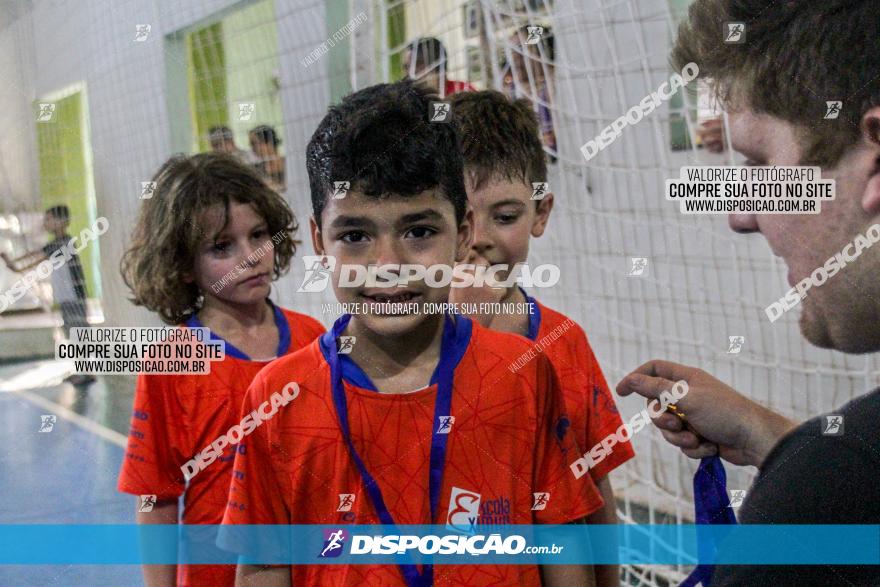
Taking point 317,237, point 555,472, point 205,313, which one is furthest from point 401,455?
point 205,313

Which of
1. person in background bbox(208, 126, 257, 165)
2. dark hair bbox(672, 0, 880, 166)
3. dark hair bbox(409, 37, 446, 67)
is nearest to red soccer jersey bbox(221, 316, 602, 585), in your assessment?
person in background bbox(208, 126, 257, 165)

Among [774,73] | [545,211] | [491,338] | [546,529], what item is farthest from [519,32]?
[546,529]

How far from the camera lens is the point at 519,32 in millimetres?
1306

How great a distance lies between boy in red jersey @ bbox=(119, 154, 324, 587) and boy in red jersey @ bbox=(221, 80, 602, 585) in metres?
0.16

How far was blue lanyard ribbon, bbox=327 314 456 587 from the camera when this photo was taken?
107cm

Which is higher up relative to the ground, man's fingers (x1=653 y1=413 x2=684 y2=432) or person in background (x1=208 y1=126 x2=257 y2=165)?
person in background (x1=208 y1=126 x2=257 y2=165)

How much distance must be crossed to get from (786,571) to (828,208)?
0.58 metres

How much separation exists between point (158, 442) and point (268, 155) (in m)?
0.49

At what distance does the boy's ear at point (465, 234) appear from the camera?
3.51ft

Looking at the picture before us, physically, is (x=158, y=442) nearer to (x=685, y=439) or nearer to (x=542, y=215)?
(x=542, y=215)

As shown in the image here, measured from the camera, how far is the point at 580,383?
4.05ft

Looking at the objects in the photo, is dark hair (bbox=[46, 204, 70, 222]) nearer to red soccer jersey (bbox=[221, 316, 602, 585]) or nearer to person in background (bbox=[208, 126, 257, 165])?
person in background (bbox=[208, 126, 257, 165])

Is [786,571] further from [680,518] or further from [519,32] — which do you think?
[519,32]

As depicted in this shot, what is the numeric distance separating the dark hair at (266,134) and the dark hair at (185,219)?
0.06 metres
